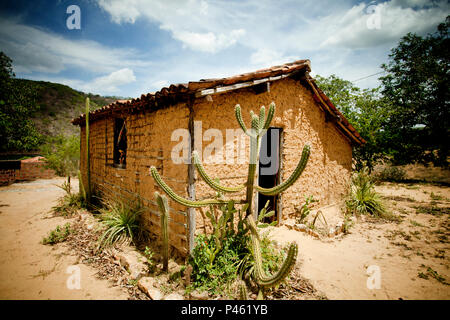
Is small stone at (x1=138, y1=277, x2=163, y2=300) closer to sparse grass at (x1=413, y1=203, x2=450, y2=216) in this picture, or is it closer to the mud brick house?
the mud brick house

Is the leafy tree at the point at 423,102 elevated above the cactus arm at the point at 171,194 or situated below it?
above

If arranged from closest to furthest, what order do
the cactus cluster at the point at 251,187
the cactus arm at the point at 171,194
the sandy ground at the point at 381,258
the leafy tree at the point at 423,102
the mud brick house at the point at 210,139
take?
the cactus cluster at the point at 251,187, the cactus arm at the point at 171,194, the sandy ground at the point at 381,258, the mud brick house at the point at 210,139, the leafy tree at the point at 423,102

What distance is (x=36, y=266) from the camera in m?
3.66

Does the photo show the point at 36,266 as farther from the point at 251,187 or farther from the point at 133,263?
the point at 251,187

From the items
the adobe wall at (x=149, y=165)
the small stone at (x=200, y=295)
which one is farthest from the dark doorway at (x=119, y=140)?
the small stone at (x=200, y=295)

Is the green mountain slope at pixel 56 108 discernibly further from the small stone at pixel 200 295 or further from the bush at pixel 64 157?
the small stone at pixel 200 295

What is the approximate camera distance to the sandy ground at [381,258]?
3.11 meters

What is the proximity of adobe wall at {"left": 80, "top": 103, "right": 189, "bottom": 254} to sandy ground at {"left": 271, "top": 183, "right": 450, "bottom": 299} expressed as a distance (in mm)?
2231

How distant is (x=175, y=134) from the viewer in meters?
3.84

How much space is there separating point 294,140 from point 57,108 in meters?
33.2

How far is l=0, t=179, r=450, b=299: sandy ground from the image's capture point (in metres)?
3.06

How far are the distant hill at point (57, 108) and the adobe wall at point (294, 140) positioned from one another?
78.5ft

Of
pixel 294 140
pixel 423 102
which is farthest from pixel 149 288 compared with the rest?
pixel 423 102
